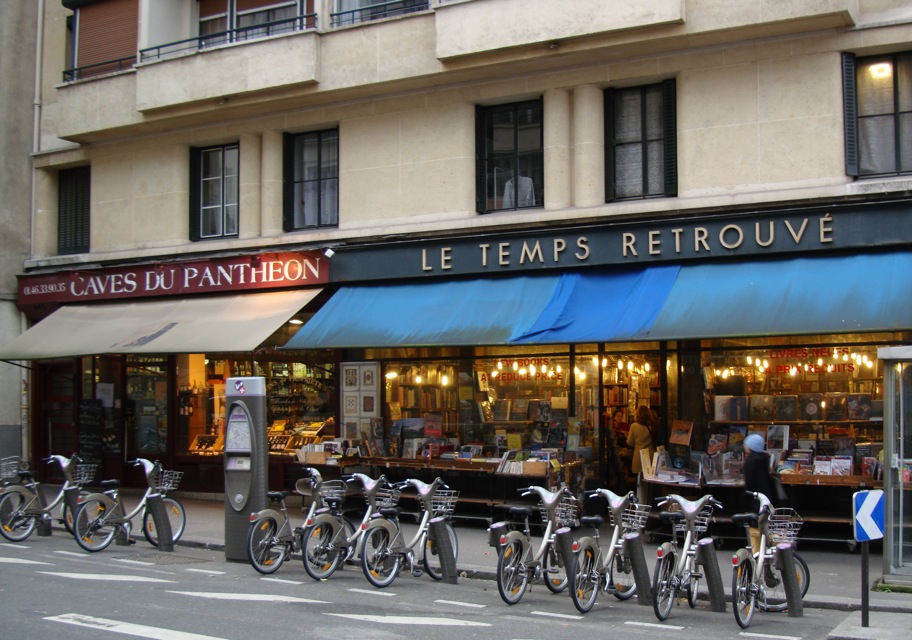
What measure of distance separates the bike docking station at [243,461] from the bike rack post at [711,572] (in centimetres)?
551

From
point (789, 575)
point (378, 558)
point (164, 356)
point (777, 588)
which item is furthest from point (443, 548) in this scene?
point (164, 356)

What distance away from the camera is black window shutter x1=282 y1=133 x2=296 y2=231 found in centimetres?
1784

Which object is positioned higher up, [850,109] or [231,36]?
[231,36]

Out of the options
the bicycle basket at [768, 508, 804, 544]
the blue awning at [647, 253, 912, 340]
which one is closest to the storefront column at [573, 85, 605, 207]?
the blue awning at [647, 253, 912, 340]

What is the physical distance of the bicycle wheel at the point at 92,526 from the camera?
13.3 metres

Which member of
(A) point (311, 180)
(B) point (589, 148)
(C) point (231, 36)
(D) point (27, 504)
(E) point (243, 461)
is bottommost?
(D) point (27, 504)

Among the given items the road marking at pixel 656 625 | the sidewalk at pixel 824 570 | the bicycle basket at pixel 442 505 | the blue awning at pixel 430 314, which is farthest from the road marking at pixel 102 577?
→ the road marking at pixel 656 625

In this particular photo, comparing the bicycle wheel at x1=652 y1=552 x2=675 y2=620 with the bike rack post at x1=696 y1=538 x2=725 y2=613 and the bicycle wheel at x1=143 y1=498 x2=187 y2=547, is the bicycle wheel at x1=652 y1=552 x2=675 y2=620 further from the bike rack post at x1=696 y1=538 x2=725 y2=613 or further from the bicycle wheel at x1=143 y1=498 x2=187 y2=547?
the bicycle wheel at x1=143 y1=498 x2=187 y2=547

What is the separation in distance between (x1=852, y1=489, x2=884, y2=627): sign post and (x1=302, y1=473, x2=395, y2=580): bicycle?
5100mm

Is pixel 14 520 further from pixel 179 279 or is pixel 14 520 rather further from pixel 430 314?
pixel 430 314

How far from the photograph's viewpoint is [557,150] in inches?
604

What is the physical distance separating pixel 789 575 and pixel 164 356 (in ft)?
43.7

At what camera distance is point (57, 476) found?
68.9 ft

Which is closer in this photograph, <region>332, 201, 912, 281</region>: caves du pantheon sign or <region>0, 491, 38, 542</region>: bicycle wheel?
<region>332, 201, 912, 281</region>: caves du pantheon sign
